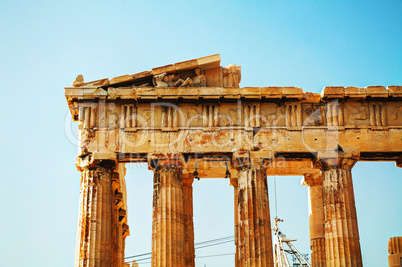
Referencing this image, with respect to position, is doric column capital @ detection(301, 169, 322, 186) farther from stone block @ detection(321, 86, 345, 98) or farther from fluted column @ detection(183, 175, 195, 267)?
fluted column @ detection(183, 175, 195, 267)

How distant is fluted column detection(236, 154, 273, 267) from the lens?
2967 centimetres

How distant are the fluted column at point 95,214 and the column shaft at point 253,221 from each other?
17.3 feet

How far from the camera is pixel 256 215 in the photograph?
30266 millimetres

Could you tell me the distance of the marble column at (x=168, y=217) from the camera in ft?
97.3

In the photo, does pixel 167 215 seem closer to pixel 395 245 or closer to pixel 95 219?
pixel 95 219

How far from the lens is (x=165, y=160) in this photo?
30.9m

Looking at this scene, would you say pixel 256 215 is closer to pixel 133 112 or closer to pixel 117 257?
pixel 133 112

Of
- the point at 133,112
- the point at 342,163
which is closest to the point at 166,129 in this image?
the point at 133,112

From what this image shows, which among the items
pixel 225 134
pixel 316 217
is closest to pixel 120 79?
pixel 225 134

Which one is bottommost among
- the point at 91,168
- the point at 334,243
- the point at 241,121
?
the point at 334,243

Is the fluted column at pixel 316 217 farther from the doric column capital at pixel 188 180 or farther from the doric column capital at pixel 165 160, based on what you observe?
the doric column capital at pixel 165 160

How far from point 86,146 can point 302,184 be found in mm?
11572

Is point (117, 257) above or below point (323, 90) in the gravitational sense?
below

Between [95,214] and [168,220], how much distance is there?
9.46ft
